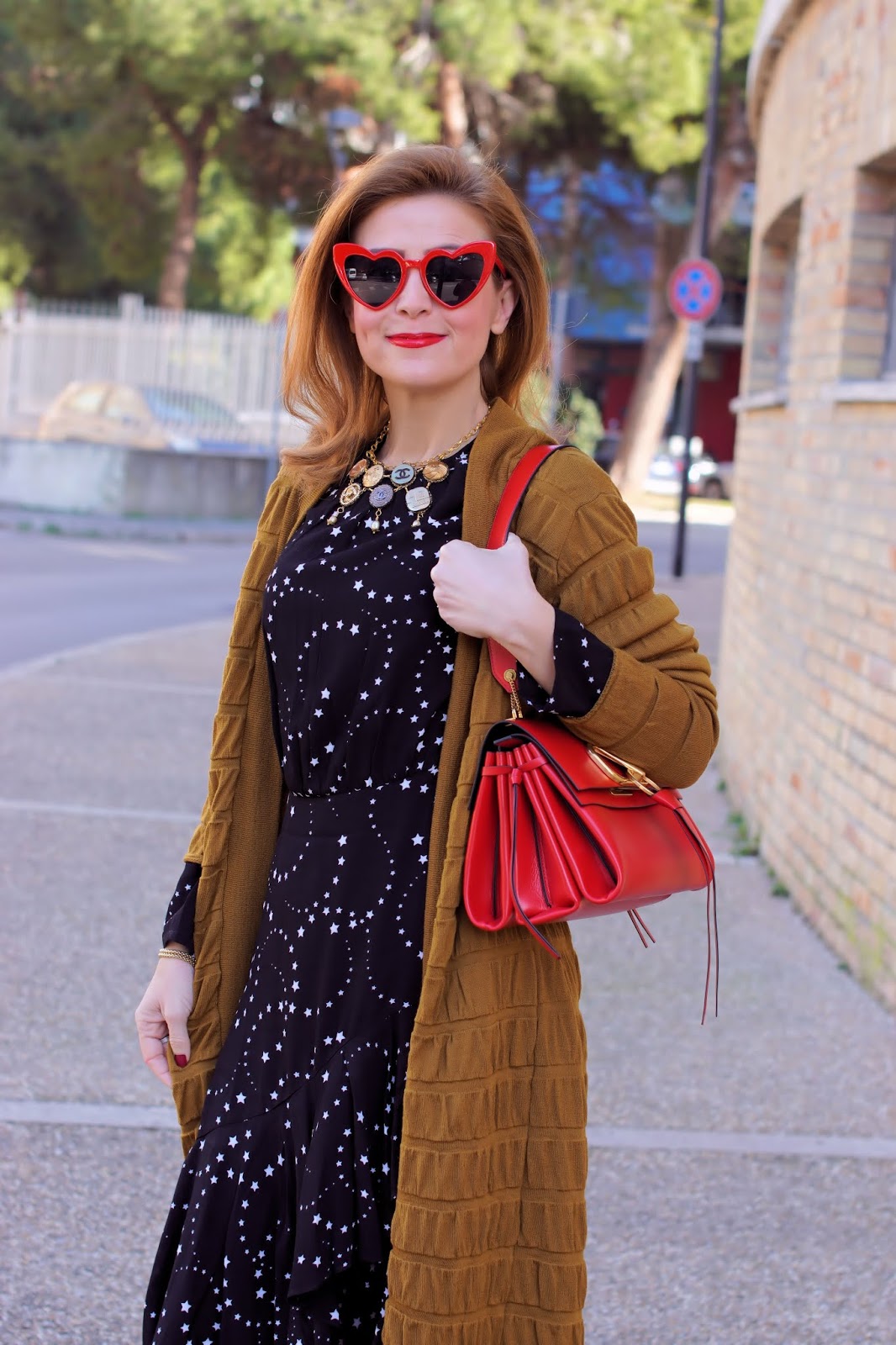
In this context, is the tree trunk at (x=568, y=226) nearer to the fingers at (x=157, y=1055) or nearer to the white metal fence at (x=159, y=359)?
the white metal fence at (x=159, y=359)

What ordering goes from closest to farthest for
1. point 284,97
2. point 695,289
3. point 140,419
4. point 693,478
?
point 695,289, point 140,419, point 284,97, point 693,478

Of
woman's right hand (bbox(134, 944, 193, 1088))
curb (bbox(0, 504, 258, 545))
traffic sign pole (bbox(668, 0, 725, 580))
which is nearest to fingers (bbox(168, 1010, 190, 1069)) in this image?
woman's right hand (bbox(134, 944, 193, 1088))

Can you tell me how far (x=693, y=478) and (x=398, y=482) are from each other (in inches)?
1521

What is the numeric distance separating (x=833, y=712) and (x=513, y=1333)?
145 inches

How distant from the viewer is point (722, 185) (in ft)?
95.8

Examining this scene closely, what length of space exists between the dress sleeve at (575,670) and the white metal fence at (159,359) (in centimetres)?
2127

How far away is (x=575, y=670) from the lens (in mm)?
1956

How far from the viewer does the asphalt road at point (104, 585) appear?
39.6 feet

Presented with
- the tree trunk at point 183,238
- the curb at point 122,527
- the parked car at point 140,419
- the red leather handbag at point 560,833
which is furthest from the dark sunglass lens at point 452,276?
the tree trunk at point 183,238

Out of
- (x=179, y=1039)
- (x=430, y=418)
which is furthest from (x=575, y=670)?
(x=179, y=1039)

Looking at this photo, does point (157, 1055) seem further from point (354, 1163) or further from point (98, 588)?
point (98, 588)

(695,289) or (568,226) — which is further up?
(568,226)

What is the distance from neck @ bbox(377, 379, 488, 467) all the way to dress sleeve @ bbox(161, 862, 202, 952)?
0.64m

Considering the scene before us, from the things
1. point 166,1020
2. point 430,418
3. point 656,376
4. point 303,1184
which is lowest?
point 303,1184
